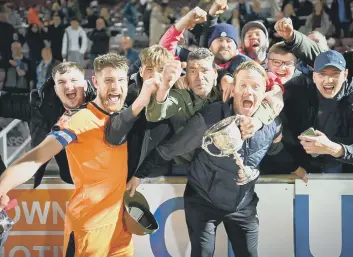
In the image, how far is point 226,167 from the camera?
11.5 ft

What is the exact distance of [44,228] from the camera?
4.41m

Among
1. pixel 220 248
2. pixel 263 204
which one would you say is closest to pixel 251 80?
pixel 263 204

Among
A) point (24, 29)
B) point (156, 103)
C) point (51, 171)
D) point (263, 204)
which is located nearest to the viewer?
point (156, 103)

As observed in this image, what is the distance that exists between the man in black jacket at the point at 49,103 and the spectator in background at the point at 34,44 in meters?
6.03

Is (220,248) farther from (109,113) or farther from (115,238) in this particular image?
(109,113)

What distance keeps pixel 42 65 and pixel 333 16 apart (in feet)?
18.1

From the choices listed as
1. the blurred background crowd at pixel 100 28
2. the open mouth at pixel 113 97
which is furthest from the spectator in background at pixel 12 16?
the open mouth at pixel 113 97

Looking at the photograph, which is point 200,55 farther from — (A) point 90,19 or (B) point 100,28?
(A) point 90,19

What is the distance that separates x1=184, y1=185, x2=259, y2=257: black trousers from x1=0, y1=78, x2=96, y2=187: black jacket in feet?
3.49

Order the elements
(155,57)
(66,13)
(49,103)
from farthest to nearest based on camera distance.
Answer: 1. (66,13)
2. (49,103)
3. (155,57)

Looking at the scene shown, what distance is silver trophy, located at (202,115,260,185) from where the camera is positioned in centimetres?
325

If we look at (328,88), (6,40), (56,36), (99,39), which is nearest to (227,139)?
(328,88)

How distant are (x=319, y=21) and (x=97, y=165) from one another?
7422mm

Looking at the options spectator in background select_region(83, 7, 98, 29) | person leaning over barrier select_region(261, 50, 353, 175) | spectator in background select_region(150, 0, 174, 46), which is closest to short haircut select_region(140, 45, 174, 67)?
person leaning over barrier select_region(261, 50, 353, 175)
